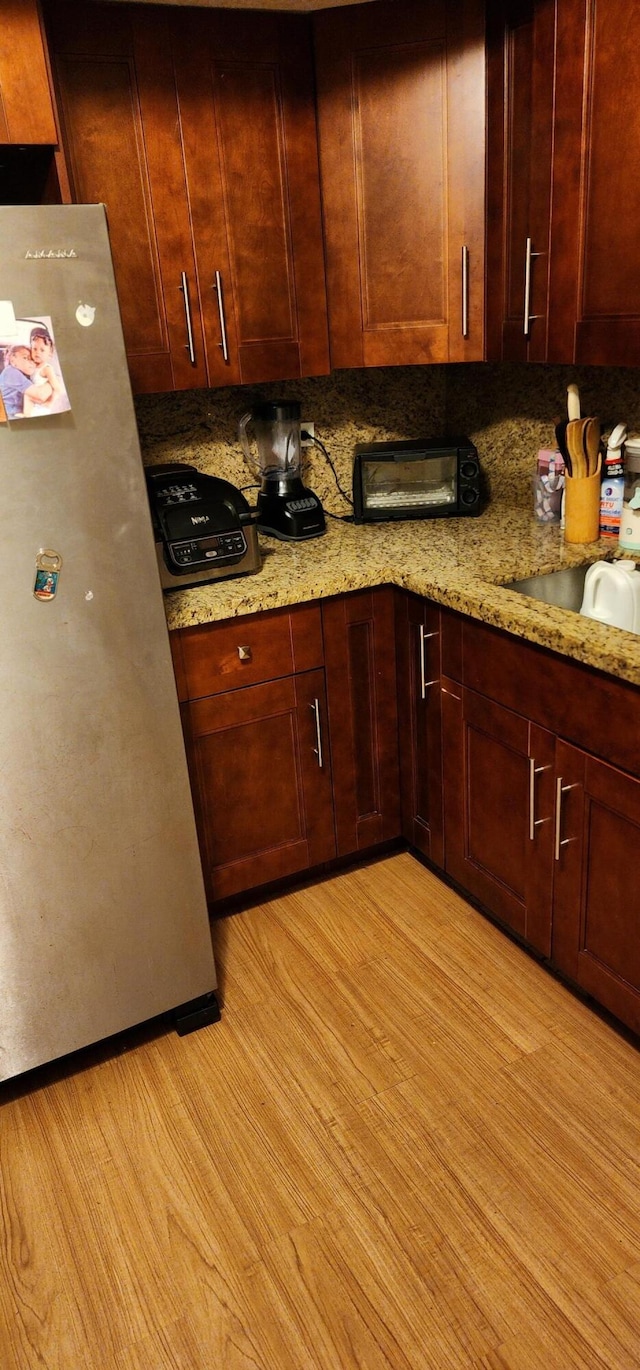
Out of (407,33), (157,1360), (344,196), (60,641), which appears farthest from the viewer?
(344,196)

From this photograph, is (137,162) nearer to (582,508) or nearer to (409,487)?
(409,487)

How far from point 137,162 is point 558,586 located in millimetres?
1326

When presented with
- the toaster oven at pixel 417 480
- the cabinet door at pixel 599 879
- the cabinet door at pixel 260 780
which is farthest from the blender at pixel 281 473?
the cabinet door at pixel 599 879

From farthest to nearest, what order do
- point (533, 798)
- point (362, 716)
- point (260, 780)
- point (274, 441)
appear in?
1. point (274, 441)
2. point (362, 716)
3. point (260, 780)
4. point (533, 798)

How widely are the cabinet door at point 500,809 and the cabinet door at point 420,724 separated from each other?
49 millimetres

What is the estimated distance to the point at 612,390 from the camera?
2.28 m

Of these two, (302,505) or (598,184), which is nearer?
(598,184)

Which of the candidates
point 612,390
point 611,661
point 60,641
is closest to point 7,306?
point 60,641

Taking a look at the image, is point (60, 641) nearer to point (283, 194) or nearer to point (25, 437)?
point (25, 437)

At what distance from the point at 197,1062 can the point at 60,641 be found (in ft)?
3.22

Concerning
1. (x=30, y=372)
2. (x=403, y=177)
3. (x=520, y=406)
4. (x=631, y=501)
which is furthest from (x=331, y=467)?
(x=30, y=372)

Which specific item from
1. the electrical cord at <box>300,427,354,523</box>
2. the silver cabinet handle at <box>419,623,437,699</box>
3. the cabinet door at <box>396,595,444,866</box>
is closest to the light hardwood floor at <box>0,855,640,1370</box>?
the cabinet door at <box>396,595,444,866</box>

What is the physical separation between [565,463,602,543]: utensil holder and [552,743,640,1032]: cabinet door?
680mm

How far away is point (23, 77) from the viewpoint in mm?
1693
